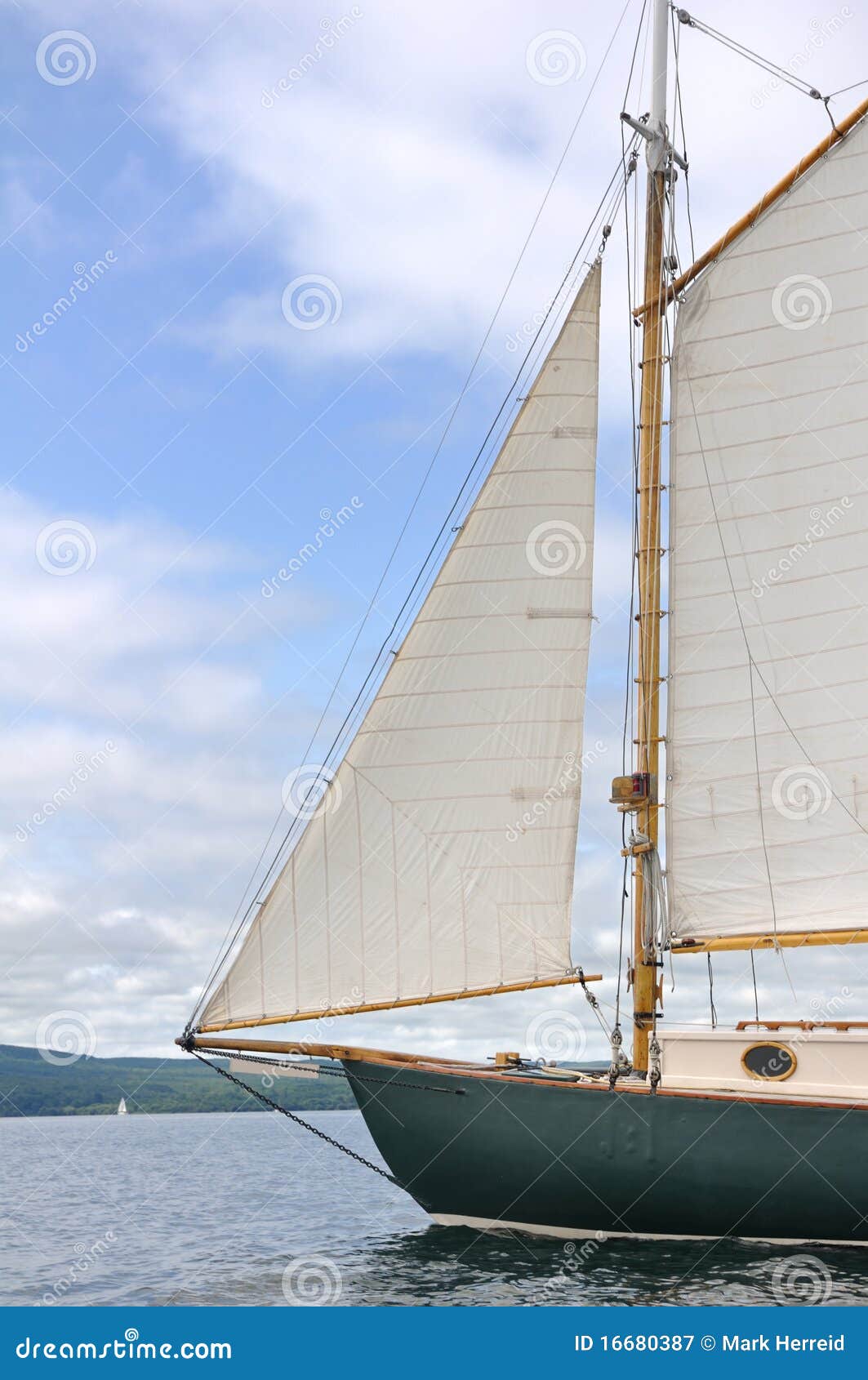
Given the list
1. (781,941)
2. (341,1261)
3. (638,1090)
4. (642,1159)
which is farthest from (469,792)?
(341,1261)

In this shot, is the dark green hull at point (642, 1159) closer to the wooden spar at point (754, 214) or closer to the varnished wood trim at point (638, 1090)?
the varnished wood trim at point (638, 1090)

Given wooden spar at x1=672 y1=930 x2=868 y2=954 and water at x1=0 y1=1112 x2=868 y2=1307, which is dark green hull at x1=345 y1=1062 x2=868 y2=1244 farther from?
wooden spar at x1=672 y1=930 x2=868 y2=954

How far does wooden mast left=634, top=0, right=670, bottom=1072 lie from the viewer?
24172mm

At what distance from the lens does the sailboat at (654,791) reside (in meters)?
21.9

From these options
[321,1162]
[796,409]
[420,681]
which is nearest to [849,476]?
[796,409]

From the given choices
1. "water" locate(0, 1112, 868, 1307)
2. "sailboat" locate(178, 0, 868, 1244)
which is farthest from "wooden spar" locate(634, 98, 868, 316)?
"water" locate(0, 1112, 868, 1307)

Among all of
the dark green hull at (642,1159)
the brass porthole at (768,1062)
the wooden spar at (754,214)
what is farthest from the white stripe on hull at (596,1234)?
the wooden spar at (754,214)

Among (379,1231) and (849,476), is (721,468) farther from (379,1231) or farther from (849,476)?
(379,1231)

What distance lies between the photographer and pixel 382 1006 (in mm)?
21844

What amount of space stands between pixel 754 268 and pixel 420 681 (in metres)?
11.1

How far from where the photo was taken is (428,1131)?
76.5ft

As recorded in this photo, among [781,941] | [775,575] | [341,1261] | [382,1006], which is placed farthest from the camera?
[775,575]

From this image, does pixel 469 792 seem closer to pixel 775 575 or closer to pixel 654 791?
pixel 654 791

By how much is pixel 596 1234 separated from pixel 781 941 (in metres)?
6.21
